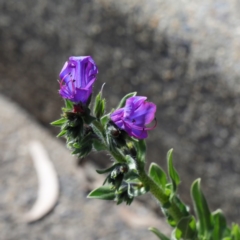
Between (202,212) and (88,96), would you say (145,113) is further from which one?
→ (202,212)

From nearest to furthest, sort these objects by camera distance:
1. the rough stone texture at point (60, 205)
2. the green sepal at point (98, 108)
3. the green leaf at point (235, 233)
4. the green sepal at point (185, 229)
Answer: the green sepal at point (98, 108) < the green sepal at point (185, 229) < the green leaf at point (235, 233) < the rough stone texture at point (60, 205)

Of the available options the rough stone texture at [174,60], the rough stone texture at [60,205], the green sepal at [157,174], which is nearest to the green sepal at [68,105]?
the green sepal at [157,174]

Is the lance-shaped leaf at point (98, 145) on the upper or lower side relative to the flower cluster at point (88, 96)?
lower

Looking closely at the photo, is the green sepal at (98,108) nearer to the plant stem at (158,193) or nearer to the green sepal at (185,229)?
the plant stem at (158,193)

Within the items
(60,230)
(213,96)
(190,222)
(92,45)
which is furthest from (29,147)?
(190,222)

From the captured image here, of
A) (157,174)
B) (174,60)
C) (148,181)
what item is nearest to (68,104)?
(148,181)

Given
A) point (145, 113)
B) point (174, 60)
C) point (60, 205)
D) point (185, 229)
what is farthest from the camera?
point (60, 205)

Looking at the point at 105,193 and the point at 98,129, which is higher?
the point at 98,129

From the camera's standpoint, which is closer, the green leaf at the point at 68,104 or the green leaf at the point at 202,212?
the green leaf at the point at 68,104

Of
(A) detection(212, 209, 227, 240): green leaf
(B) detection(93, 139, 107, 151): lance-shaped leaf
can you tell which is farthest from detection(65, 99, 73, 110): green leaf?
(A) detection(212, 209, 227, 240): green leaf
